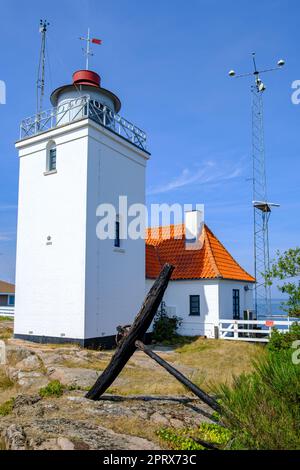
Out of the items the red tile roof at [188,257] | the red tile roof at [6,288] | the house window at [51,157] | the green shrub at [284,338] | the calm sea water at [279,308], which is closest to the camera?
the calm sea water at [279,308]

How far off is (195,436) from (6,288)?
36436 mm

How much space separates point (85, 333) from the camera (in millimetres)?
13570

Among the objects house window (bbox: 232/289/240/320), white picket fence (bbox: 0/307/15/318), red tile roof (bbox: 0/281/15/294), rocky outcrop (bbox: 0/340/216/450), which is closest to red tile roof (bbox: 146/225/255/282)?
house window (bbox: 232/289/240/320)

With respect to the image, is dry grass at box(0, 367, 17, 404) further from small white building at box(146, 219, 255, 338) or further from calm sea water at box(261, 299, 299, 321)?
small white building at box(146, 219, 255, 338)

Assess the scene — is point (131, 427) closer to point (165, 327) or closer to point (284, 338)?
point (284, 338)

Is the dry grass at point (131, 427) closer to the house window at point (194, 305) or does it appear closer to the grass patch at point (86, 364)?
the grass patch at point (86, 364)

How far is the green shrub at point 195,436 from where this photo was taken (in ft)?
16.0

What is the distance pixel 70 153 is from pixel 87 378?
29.9ft

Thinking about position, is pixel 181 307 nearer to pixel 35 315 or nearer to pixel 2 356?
pixel 35 315

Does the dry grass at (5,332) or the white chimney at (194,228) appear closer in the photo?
the dry grass at (5,332)

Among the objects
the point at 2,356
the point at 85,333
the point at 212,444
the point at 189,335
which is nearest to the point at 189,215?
the point at 189,335

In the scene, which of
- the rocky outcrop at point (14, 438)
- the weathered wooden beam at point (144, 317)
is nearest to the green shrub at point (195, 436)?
the weathered wooden beam at point (144, 317)

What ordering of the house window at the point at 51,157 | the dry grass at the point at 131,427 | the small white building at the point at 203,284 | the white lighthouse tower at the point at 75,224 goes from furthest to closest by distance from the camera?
the small white building at the point at 203,284, the house window at the point at 51,157, the white lighthouse tower at the point at 75,224, the dry grass at the point at 131,427

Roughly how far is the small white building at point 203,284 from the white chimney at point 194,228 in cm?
13
